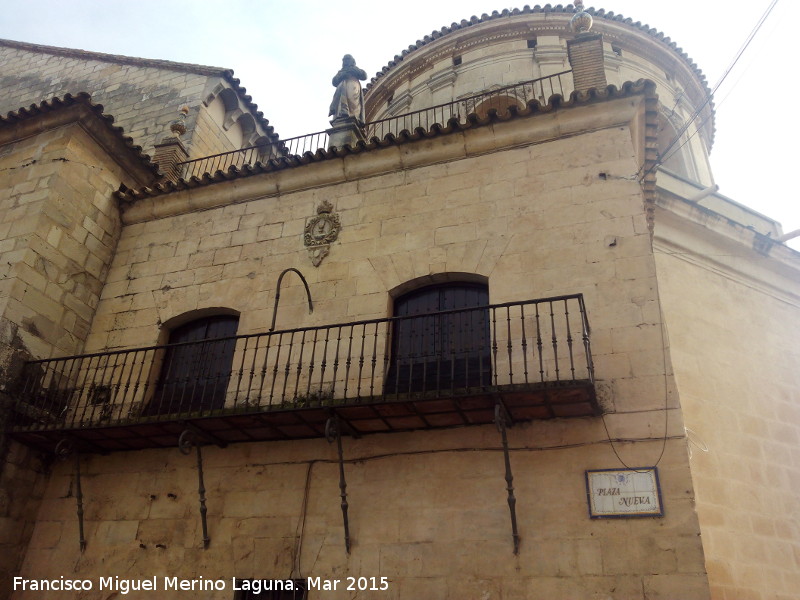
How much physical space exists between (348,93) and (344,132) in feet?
3.16

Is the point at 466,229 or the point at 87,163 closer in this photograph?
the point at 466,229

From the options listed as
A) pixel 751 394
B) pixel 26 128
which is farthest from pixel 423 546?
pixel 26 128

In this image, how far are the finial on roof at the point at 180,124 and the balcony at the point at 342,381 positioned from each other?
14.8 ft

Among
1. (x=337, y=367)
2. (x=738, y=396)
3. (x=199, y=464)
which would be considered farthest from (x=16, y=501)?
(x=738, y=396)

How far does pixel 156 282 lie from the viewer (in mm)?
8922

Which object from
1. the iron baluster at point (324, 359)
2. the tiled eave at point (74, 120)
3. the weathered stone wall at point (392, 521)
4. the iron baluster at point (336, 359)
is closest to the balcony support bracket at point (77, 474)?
→ the weathered stone wall at point (392, 521)

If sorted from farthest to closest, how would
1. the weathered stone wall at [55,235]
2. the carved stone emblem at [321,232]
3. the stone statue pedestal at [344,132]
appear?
the stone statue pedestal at [344,132], the carved stone emblem at [321,232], the weathered stone wall at [55,235]

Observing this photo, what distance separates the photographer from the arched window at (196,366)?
25.8 ft

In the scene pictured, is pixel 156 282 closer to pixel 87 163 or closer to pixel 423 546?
pixel 87 163

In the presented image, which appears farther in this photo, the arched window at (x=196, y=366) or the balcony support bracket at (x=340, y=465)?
the arched window at (x=196, y=366)

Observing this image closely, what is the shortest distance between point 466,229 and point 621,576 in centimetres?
402

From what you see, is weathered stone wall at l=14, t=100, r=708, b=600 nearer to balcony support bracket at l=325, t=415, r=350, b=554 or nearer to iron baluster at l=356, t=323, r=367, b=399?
balcony support bracket at l=325, t=415, r=350, b=554

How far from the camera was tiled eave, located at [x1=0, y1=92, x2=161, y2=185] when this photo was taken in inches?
361

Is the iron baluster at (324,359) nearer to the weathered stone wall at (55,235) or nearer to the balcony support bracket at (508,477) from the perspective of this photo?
the balcony support bracket at (508,477)
